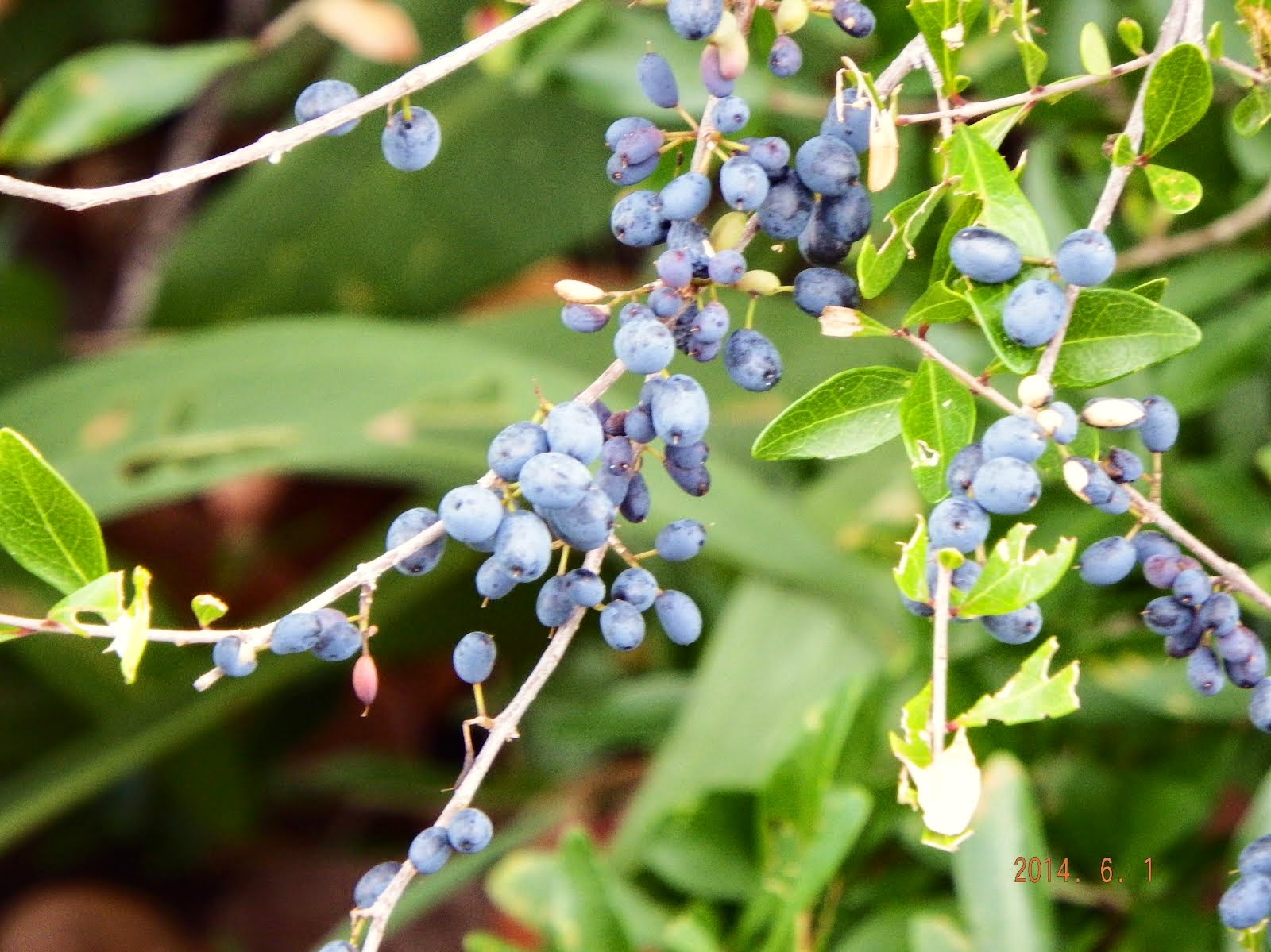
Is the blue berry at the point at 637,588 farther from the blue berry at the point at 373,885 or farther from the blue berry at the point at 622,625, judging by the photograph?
the blue berry at the point at 373,885

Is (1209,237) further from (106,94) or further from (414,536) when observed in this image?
(106,94)

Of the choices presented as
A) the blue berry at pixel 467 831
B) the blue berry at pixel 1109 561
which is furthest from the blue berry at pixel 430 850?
the blue berry at pixel 1109 561

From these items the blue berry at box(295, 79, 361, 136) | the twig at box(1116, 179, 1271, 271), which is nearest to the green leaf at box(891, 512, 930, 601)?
the blue berry at box(295, 79, 361, 136)

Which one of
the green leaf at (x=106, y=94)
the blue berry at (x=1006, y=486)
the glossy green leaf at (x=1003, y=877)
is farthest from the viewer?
the green leaf at (x=106, y=94)

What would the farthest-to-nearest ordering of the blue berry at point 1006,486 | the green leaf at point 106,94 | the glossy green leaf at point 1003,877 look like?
the green leaf at point 106,94 < the glossy green leaf at point 1003,877 < the blue berry at point 1006,486

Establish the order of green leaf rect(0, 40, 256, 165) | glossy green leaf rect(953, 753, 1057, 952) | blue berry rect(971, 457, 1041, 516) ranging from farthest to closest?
green leaf rect(0, 40, 256, 165) → glossy green leaf rect(953, 753, 1057, 952) → blue berry rect(971, 457, 1041, 516)

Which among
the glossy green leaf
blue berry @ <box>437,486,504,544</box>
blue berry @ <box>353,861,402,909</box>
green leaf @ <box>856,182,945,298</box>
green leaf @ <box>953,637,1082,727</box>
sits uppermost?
green leaf @ <box>856,182,945,298</box>

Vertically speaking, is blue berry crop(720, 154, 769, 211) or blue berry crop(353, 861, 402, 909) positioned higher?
blue berry crop(720, 154, 769, 211)

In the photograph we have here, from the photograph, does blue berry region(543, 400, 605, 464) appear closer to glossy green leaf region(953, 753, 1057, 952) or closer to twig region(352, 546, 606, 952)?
twig region(352, 546, 606, 952)
